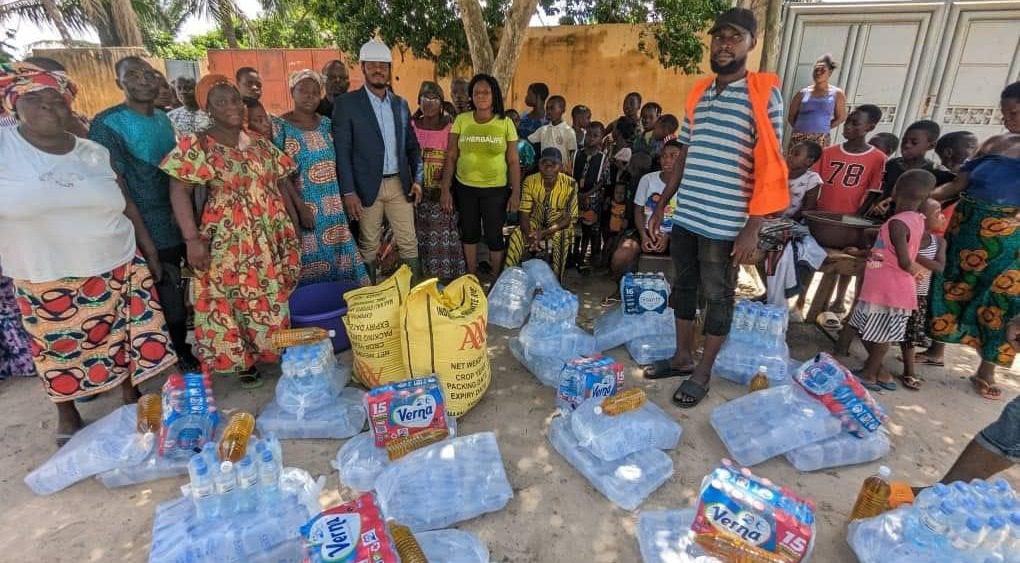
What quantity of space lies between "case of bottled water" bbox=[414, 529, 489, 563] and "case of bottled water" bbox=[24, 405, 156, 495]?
1475mm

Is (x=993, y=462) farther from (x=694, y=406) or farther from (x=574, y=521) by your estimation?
(x=574, y=521)

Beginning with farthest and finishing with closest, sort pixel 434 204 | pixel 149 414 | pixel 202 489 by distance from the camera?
1. pixel 434 204
2. pixel 149 414
3. pixel 202 489

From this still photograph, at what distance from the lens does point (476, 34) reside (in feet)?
20.8

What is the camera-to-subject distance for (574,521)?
88.0 inches

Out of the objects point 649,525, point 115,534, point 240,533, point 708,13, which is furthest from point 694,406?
point 708,13

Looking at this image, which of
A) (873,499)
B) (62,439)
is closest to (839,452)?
(873,499)

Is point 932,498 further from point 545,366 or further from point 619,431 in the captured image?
point 545,366

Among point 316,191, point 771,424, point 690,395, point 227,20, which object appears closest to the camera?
point 771,424

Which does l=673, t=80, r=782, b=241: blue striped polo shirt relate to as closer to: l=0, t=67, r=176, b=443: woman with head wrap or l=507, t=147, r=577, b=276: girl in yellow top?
l=507, t=147, r=577, b=276: girl in yellow top

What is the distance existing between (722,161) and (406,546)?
2271 millimetres

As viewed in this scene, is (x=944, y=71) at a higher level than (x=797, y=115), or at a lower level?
higher

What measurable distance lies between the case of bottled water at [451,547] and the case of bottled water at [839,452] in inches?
63.5

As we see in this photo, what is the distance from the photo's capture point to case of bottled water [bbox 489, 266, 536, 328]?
13.6ft

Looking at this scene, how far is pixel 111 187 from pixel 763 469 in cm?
347
